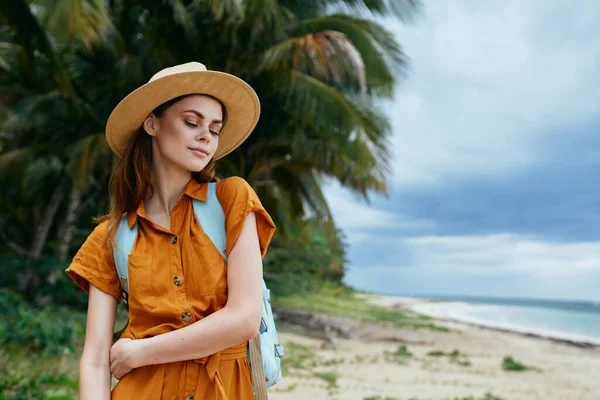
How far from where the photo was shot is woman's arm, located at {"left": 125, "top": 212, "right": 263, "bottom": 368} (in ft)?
4.24

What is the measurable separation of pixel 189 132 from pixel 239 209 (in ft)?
0.83

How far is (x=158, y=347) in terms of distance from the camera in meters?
1.30

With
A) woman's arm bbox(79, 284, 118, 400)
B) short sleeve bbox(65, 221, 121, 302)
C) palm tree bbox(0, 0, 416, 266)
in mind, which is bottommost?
woman's arm bbox(79, 284, 118, 400)

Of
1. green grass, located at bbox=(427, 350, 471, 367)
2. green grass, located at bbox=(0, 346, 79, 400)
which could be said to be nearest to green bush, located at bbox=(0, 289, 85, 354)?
green grass, located at bbox=(0, 346, 79, 400)

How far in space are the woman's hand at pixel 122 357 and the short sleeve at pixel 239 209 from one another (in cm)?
32

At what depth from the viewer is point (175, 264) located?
54.9 inches

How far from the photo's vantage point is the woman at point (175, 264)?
52.4 inches

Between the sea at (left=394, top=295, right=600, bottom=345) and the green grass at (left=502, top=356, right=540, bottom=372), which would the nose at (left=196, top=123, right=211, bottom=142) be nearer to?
the green grass at (left=502, top=356, right=540, bottom=372)

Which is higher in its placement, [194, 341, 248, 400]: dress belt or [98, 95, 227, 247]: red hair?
[98, 95, 227, 247]: red hair

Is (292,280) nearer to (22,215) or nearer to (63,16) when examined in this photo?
(22,215)

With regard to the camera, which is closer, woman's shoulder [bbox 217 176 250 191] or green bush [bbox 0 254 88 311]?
woman's shoulder [bbox 217 176 250 191]

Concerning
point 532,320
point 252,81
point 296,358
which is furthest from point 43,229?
point 532,320

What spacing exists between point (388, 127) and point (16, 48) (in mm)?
8023

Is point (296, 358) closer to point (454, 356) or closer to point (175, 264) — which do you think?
point (454, 356)
